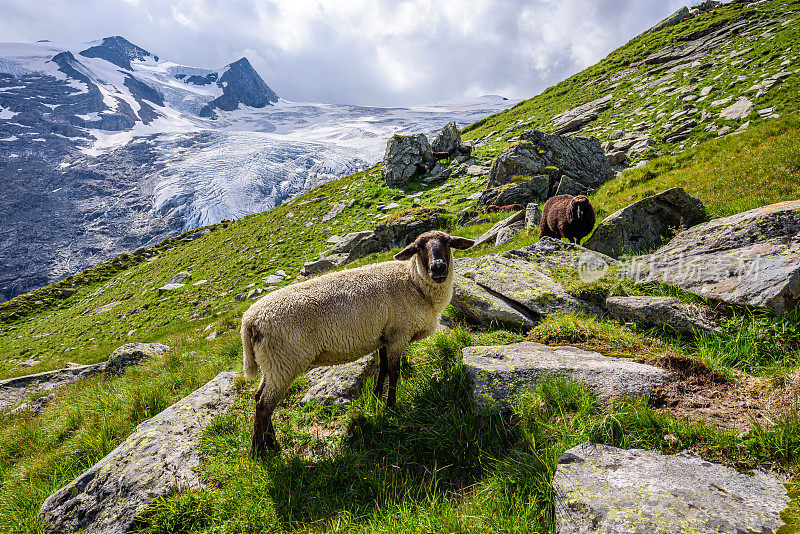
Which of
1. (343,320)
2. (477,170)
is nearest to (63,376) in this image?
(343,320)

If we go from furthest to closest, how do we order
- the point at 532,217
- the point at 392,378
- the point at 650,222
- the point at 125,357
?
1. the point at 532,217
2. the point at 125,357
3. the point at 650,222
4. the point at 392,378

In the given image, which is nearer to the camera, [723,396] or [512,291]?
[723,396]

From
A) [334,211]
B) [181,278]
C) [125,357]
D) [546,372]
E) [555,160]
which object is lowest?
[125,357]

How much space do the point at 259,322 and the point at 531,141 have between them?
64.2 feet

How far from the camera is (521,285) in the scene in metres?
7.09

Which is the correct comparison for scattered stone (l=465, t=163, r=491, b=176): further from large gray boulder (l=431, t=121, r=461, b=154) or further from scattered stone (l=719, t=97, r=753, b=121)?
scattered stone (l=719, t=97, r=753, b=121)

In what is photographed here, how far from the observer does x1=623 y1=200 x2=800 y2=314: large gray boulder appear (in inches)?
177

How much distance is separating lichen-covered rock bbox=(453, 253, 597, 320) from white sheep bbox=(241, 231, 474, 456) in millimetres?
1358

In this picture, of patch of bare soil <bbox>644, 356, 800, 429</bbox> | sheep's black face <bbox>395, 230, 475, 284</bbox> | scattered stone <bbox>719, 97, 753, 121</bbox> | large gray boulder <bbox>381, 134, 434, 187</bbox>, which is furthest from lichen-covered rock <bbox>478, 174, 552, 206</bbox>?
patch of bare soil <bbox>644, 356, 800, 429</bbox>

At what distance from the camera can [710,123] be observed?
17.6 metres

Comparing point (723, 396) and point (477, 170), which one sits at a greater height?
point (477, 170)

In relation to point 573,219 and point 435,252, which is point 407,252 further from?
point 573,219

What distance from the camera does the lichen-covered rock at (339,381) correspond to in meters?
5.80

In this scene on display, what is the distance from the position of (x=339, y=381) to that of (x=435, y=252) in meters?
2.97
